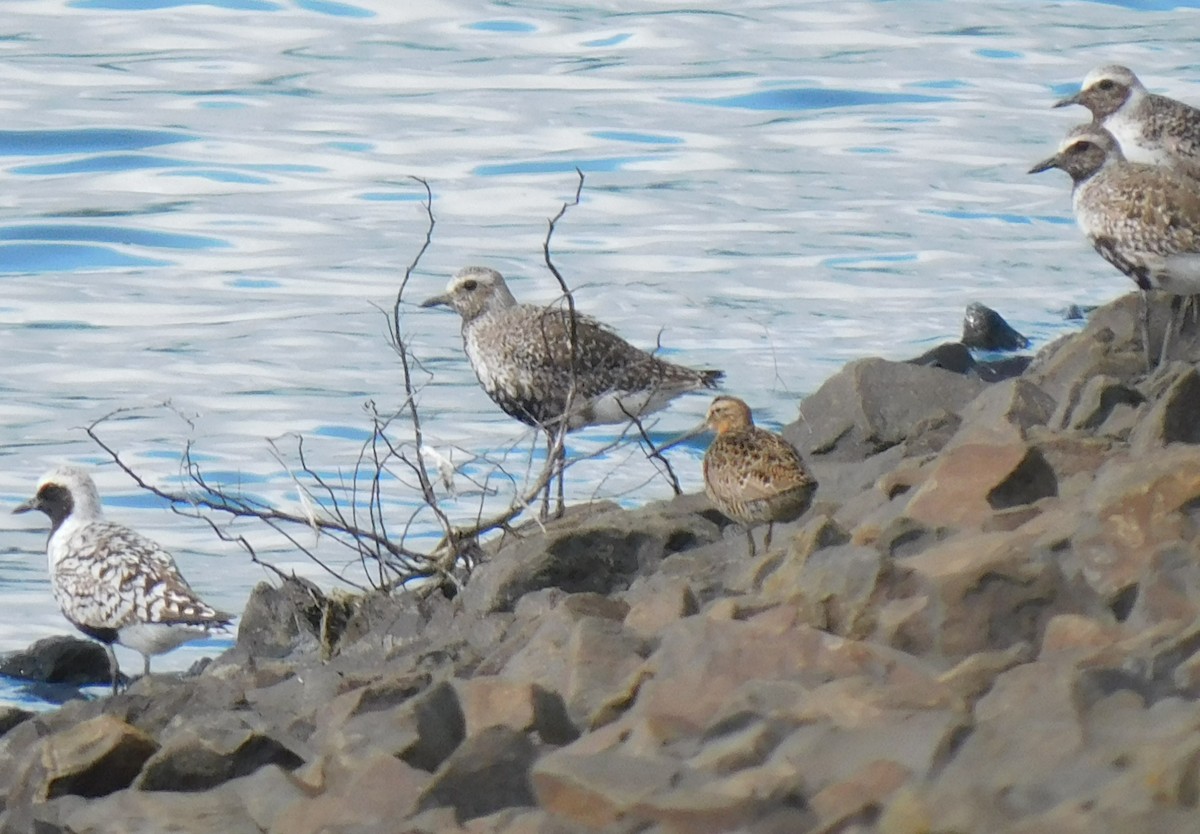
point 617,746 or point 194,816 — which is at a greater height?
point 617,746

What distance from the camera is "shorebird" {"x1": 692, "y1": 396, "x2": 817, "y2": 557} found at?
7609 mm

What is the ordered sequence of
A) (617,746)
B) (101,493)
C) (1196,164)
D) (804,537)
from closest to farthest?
(617,746), (804,537), (1196,164), (101,493)

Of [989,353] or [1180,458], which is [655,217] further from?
[1180,458]

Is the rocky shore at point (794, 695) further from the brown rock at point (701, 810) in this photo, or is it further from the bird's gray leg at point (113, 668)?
the bird's gray leg at point (113, 668)

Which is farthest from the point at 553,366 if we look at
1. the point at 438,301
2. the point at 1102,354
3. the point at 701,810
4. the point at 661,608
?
the point at 701,810

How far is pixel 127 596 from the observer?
991cm

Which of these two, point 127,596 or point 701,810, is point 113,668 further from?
point 701,810

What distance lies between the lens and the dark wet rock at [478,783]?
5.22 metres

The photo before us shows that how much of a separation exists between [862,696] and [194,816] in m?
1.81

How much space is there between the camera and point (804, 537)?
6484 millimetres

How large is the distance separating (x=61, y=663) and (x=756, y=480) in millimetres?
4520

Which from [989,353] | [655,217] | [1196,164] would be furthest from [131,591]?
[655,217]

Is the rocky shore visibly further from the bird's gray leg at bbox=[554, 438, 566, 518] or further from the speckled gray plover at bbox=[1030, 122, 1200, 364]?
the speckled gray plover at bbox=[1030, 122, 1200, 364]

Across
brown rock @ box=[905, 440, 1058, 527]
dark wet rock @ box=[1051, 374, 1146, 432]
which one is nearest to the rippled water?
dark wet rock @ box=[1051, 374, 1146, 432]
